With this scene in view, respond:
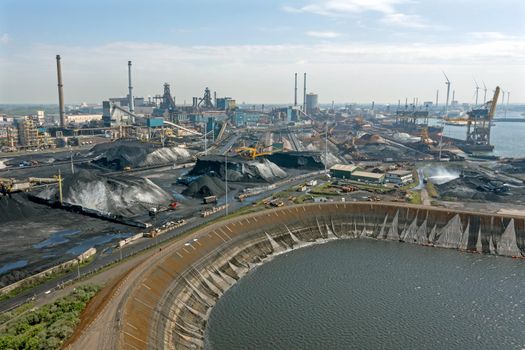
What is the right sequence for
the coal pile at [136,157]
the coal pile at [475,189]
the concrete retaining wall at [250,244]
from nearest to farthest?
the concrete retaining wall at [250,244] < the coal pile at [475,189] < the coal pile at [136,157]

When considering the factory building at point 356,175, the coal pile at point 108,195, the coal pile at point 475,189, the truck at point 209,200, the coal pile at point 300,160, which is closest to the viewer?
the coal pile at point 108,195

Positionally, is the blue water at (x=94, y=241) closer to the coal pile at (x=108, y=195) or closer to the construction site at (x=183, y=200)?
the construction site at (x=183, y=200)

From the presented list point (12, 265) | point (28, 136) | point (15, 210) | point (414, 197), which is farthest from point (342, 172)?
point (28, 136)

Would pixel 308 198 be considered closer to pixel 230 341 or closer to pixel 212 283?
pixel 212 283

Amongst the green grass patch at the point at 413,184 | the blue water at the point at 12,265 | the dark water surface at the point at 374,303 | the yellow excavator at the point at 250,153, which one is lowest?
the dark water surface at the point at 374,303

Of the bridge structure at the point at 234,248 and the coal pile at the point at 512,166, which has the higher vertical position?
the coal pile at the point at 512,166

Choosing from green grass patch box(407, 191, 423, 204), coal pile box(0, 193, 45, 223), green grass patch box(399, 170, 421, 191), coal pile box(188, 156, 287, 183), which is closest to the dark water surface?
green grass patch box(407, 191, 423, 204)

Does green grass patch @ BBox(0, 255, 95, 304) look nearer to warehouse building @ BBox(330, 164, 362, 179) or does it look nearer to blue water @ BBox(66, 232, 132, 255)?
blue water @ BBox(66, 232, 132, 255)

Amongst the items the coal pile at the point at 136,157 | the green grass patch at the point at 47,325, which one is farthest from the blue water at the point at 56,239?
the coal pile at the point at 136,157
